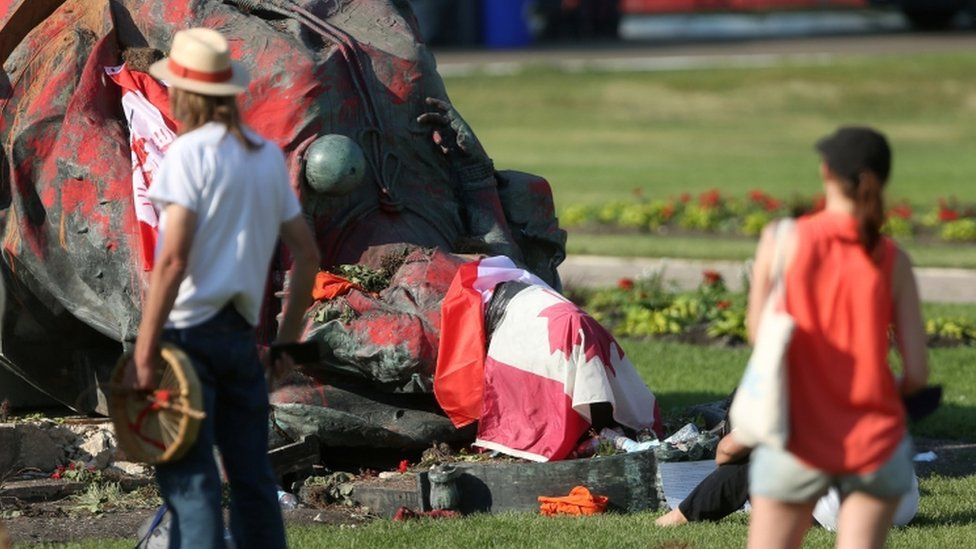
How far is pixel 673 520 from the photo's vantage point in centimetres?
695

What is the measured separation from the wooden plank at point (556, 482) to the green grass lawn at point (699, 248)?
9.17m

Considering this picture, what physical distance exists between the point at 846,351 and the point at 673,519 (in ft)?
7.39

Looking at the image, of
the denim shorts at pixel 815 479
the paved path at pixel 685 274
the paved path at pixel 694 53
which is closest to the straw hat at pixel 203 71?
the denim shorts at pixel 815 479

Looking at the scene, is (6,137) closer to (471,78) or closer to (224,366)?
(224,366)

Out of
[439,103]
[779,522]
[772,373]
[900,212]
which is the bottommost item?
[900,212]

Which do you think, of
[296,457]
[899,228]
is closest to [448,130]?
[296,457]

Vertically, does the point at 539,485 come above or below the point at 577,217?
above

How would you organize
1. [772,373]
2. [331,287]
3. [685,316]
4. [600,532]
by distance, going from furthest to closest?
[685,316]
[331,287]
[600,532]
[772,373]

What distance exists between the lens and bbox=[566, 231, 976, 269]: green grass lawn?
16484 millimetres

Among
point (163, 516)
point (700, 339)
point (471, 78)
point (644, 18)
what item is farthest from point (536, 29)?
point (163, 516)

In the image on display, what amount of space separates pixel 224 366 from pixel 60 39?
12.8 ft

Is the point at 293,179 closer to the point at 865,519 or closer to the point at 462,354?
the point at 462,354

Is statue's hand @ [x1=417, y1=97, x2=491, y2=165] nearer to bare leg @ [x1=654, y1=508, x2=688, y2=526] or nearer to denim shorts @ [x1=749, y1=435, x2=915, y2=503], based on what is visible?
bare leg @ [x1=654, y1=508, x2=688, y2=526]

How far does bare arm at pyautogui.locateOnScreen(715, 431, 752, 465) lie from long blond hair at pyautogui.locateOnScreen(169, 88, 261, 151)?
2.29 m
